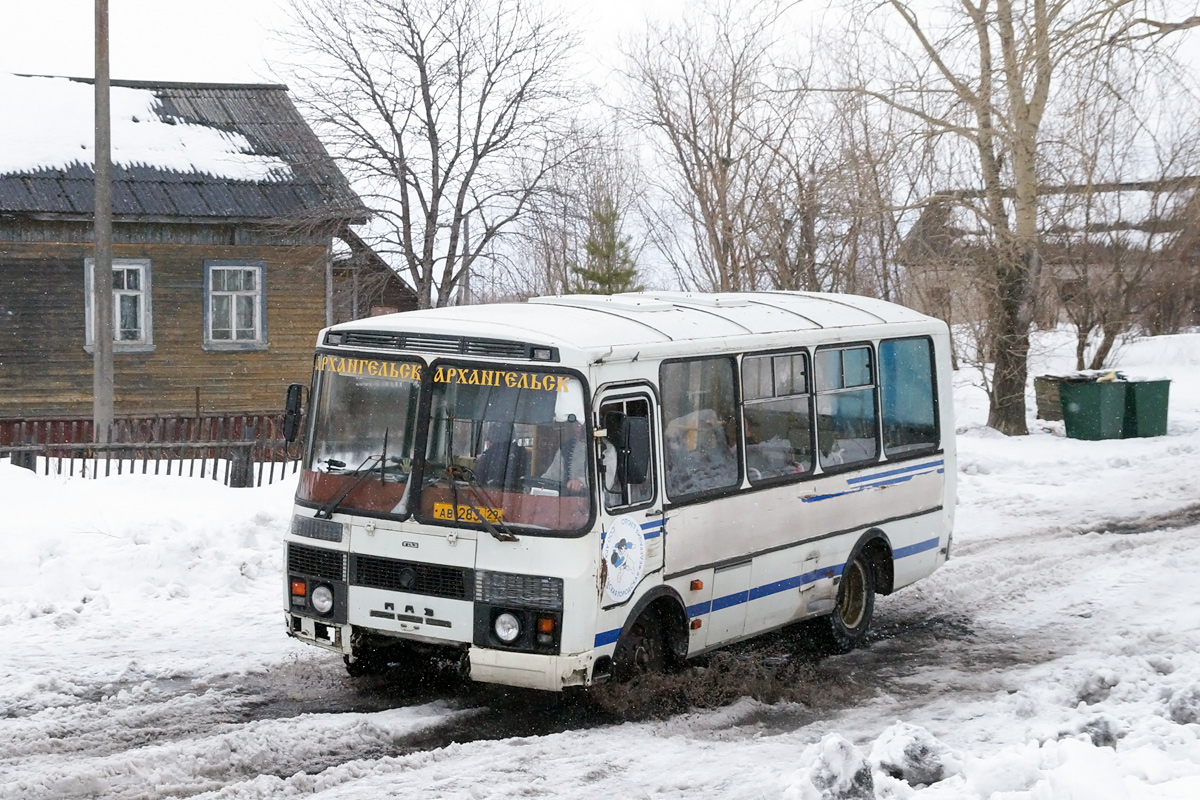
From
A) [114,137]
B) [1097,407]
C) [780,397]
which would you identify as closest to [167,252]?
[114,137]

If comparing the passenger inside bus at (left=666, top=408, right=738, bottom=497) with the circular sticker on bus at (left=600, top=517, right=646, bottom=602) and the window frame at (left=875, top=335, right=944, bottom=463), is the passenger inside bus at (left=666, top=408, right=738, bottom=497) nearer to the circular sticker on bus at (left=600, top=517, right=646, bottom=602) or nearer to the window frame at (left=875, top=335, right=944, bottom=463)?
the circular sticker on bus at (left=600, top=517, right=646, bottom=602)

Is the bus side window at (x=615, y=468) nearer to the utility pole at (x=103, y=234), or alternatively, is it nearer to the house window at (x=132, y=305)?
the utility pole at (x=103, y=234)

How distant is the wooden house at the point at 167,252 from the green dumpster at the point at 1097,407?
13.1 meters

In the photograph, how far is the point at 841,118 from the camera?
96.6ft

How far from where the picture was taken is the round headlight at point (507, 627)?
24.6 feet

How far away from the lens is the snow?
23984 millimetres

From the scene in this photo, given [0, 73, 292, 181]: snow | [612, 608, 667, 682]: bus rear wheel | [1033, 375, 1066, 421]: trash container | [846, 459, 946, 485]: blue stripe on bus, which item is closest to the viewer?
[612, 608, 667, 682]: bus rear wheel

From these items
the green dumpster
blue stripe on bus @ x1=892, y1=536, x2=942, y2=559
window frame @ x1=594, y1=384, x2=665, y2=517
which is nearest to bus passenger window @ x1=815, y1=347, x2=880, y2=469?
blue stripe on bus @ x1=892, y1=536, x2=942, y2=559

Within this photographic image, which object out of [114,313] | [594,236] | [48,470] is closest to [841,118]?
[594,236]

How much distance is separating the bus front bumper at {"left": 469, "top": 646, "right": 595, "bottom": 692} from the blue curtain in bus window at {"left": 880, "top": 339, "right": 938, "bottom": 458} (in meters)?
3.96

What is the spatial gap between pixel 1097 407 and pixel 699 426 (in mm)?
17268

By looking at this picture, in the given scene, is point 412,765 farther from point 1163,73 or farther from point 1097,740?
point 1163,73

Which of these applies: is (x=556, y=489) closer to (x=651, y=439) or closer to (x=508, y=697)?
(x=651, y=439)

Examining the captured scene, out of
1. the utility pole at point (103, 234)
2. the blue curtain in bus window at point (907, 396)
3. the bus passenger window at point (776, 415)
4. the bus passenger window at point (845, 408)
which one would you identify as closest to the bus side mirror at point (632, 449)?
the bus passenger window at point (776, 415)
